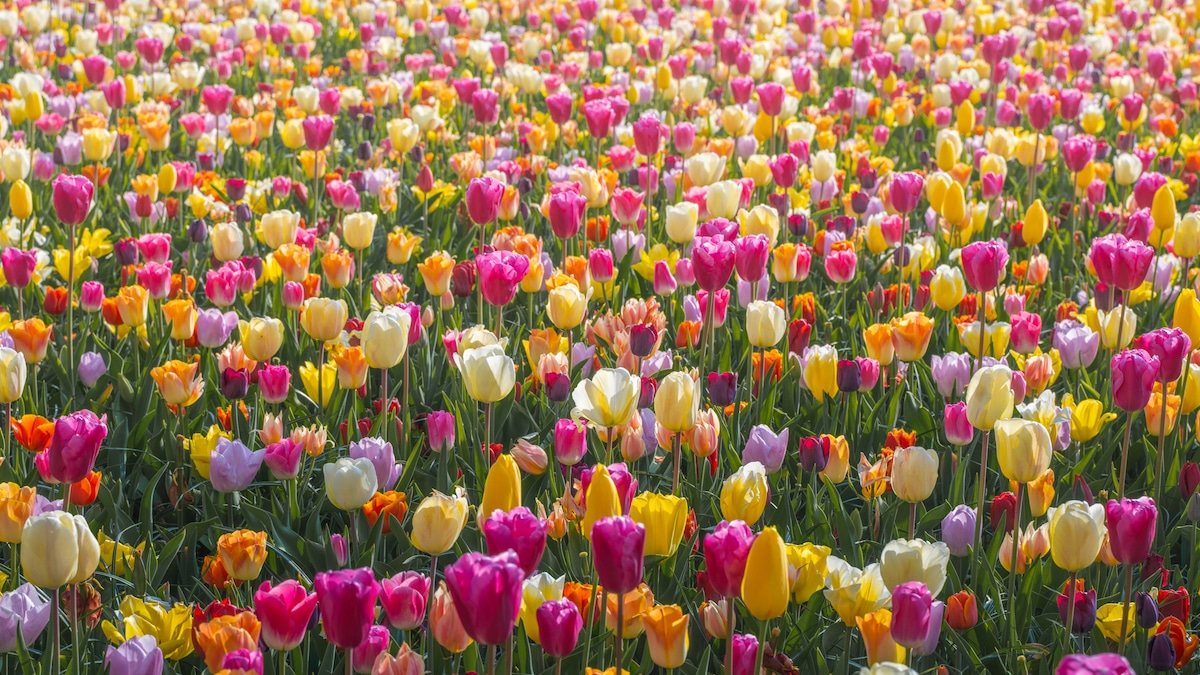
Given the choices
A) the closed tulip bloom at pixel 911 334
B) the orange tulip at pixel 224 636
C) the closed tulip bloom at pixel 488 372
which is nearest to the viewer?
the orange tulip at pixel 224 636

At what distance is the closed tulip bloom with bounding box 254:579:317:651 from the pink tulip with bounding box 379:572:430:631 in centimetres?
20

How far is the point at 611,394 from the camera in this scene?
7.10 ft

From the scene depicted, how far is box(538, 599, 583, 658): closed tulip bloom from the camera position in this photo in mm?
1602

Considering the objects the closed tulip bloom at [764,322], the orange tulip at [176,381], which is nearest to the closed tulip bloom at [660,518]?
the closed tulip bloom at [764,322]

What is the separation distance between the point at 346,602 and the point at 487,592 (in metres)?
0.22

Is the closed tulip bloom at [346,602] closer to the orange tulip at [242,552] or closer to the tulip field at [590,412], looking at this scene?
the tulip field at [590,412]

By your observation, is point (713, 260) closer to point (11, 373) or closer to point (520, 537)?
point (520, 537)

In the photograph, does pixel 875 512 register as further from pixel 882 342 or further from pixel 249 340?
pixel 249 340

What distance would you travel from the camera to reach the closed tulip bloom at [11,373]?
2.40 metres

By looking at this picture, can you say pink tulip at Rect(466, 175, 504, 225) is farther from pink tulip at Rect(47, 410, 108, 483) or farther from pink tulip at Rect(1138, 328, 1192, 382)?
pink tulip at Rect(1138, 328, 1192, 382)

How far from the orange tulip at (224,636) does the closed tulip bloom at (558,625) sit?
403mm

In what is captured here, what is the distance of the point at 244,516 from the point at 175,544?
6.7 inches

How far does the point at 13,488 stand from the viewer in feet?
6.84

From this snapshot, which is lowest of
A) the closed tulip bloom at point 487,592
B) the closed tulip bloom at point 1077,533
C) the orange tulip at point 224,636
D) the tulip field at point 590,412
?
the tulip field at point 590,412
